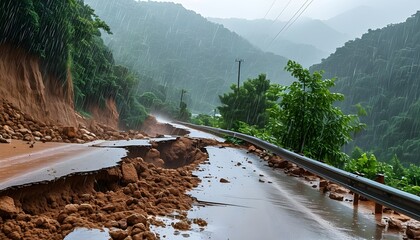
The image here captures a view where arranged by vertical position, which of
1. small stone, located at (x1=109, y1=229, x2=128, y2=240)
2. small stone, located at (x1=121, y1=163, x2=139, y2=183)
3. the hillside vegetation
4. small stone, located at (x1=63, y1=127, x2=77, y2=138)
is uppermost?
the hillside vegetation

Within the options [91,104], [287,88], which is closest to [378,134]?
[91,104]

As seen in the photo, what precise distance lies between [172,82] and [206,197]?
143006 mm

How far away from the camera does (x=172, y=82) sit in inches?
5792

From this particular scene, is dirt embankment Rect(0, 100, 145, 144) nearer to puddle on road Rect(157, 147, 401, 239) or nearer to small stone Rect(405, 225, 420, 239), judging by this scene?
puddle on road Rect(157, 147, 401, 239)

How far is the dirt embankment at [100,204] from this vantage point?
3.47 metres

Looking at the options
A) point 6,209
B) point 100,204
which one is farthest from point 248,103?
point 6,209

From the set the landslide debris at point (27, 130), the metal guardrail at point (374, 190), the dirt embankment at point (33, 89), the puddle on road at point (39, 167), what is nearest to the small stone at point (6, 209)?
the puddle on road at point (39, 167)

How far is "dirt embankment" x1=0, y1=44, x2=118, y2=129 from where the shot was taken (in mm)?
15789

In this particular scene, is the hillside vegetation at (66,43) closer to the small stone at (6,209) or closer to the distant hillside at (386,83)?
the small stone at (6,209)

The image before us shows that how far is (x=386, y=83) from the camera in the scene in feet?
257

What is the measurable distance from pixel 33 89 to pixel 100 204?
49.4 feet

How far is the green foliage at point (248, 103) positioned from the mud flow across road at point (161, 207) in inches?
1367

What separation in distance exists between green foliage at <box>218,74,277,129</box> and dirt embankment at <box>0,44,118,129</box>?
76.6ft

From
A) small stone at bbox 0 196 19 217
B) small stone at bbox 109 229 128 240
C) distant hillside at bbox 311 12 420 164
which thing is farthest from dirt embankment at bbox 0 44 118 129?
distant hillside at bbox 311 12 420 164
